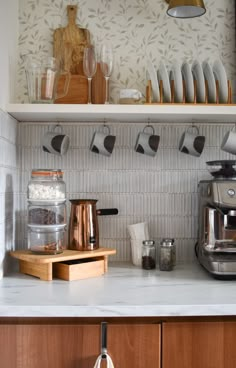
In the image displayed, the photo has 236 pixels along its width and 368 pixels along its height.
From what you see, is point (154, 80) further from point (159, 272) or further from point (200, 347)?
point (200, 347)

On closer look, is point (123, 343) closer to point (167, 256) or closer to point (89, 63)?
point (167, 256)

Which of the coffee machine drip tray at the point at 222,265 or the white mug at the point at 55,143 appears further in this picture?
the white mug at the point at 55,143

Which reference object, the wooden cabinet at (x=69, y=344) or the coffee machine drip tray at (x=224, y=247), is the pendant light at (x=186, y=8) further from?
the wooden cabinet at (x=69, y=344)

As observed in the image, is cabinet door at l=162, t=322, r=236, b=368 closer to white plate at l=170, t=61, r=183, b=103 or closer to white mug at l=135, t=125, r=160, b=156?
white mug at l=135, t=125, r=160, b=156

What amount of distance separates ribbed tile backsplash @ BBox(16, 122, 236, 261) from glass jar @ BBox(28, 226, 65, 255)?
255 millimetres

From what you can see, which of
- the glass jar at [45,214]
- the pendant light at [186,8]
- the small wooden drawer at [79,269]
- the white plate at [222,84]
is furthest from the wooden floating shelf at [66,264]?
the pendant light at [186,8]

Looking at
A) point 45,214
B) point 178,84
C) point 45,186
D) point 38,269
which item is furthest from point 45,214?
point 178,84

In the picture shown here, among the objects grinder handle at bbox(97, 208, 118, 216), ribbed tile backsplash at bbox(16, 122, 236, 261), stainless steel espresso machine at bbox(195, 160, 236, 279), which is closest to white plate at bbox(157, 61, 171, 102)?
ribbed tile backsplash at bbox(16, 122, 236, 261)

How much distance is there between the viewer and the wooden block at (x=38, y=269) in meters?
1.68

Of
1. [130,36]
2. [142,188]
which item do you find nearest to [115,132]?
[142,188]

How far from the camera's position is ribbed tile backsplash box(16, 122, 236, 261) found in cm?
205

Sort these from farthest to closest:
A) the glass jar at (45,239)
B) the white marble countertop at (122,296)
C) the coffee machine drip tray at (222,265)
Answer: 1. the glass jar at (45,239)
2. the coffee machine drip tray at (222,265)
3. the white marble countertop at (122,296)

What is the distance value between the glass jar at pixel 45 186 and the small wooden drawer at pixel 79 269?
0.85 ft

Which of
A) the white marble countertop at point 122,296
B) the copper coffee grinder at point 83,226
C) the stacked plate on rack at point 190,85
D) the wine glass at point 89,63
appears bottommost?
the white marble countertop at point 122,296
